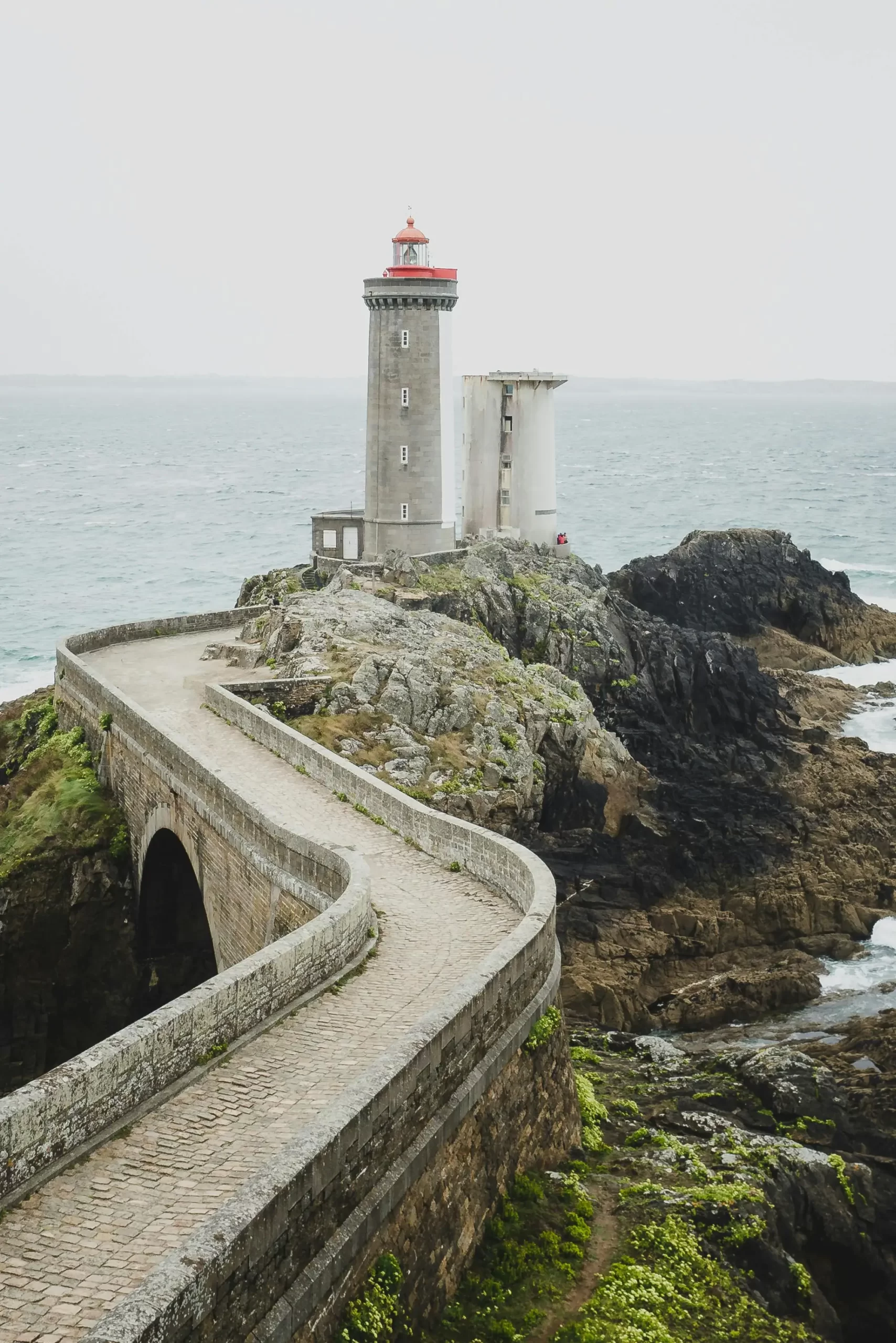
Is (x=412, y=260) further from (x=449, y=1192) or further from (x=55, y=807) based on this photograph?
(x=449, y=1192)

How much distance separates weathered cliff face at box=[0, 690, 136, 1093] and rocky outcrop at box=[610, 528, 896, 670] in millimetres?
29639

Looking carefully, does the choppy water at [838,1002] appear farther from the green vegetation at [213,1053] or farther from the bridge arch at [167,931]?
the green vegetation at [213,1053]

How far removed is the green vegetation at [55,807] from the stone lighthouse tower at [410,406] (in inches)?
570

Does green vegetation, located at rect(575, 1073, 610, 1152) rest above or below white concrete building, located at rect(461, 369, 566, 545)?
below

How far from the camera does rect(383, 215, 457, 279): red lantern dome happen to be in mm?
40188

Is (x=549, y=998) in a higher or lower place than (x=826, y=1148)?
higher

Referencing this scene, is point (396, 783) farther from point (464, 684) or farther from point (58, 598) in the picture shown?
point (58, 598)

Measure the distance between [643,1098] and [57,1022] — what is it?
419 inches

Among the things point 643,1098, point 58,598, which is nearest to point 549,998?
point 643,1098

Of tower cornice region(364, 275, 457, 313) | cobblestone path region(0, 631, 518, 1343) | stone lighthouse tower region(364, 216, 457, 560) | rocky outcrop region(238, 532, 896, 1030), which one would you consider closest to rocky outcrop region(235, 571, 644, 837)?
rocky outcrop region(238, 532, 896, 1030)

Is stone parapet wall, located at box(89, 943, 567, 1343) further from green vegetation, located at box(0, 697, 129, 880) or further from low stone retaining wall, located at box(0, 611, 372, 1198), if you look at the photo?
green vegetation, located at box(0, 697, 129, 880)

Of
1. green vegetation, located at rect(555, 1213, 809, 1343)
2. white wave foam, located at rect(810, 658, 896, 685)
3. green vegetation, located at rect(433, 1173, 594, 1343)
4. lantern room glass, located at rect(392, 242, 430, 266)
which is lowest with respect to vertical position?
white wave foam, located at rect(810, 658, 896, 685)

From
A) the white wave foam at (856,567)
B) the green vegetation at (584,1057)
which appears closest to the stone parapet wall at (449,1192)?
the green vegetation at (584,1057)

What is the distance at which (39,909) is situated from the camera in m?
24.1
